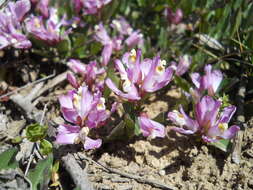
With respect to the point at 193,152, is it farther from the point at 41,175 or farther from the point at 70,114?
the point at 41,175

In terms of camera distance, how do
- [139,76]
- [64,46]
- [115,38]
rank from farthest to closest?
1. [115,38]
2. [64,46]
3. [139,76]

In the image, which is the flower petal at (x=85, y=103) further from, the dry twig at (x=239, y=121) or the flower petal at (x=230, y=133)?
the dry twig at (x=239, y=121)

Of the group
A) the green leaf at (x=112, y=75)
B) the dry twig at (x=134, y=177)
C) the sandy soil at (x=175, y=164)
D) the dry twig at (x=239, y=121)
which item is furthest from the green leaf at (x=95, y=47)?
the dry twig at (x=239, y=121)

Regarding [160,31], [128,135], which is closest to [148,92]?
[128,135]

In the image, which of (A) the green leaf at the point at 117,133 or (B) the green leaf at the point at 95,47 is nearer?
(A) the green leaf at the point at 117,133

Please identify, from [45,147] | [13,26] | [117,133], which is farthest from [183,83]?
[13,26]

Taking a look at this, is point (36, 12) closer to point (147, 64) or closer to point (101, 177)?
point (147, 64)

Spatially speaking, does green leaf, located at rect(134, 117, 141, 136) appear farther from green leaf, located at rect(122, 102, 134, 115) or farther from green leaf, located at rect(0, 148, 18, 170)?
green leaf, located at rect(0, 148, 18, 170)

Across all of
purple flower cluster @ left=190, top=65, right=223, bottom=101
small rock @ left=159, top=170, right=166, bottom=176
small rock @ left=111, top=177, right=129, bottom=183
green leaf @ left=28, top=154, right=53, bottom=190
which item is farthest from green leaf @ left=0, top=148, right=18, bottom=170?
purple flower cluster @ left=190, top=65, right=223, bottom=101
